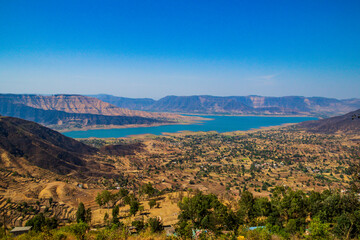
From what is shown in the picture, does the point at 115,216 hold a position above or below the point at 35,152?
below

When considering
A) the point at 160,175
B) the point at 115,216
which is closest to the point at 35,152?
the point at 160,175

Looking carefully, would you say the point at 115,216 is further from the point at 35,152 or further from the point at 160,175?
the point at 35,152

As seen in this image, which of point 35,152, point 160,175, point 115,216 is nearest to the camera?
point 115,216

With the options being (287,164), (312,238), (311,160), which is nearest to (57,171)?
(312,238)

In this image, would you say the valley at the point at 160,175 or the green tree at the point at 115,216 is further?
the valley at the point at 160,175

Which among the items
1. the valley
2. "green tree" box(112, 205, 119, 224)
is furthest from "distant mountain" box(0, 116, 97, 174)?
"green tree" box(112, 205, 119, 224)

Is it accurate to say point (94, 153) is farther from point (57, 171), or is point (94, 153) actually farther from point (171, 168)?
point (171, 168)

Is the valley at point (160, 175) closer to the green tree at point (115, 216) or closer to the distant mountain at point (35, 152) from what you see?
the distant mountain at point (35, 152)

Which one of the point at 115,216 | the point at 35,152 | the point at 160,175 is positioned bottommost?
the point at 160,175

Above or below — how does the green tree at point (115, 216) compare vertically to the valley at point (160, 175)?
above

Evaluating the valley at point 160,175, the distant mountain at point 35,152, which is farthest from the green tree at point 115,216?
the distant mountain at point 35,152

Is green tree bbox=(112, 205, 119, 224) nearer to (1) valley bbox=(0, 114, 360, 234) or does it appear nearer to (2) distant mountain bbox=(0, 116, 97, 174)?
(1) valley bbox=(0, 114, 360, 234)

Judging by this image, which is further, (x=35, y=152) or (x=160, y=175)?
(x=160, y=175)

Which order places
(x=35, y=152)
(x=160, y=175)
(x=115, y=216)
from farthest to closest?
1. (x=160, y=175)
2. (x=35, y=152)
3. (x=115, y=216)
